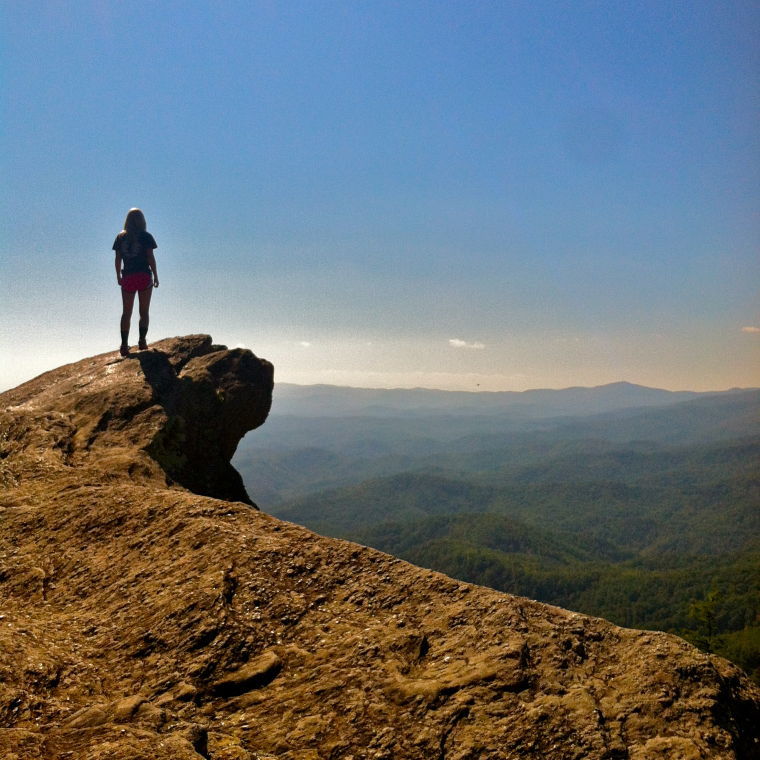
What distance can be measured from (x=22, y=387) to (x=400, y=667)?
18.8 m

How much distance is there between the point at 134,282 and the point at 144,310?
Result: 3.75 feet

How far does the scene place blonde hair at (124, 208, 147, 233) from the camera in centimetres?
1816

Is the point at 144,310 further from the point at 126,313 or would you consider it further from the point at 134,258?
the point at 134,258

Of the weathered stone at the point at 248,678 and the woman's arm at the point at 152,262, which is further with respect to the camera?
the woman's arm at the point at 152,262

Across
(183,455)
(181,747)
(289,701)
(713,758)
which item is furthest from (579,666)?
(183,455)

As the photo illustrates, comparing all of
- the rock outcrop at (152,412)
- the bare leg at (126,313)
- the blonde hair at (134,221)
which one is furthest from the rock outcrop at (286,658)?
the blonde hair at (134,221)

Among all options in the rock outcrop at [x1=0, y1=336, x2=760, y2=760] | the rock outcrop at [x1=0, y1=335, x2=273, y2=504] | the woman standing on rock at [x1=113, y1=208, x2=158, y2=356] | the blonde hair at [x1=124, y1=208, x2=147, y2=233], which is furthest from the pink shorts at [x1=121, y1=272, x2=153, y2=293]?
the rock outcrop at [x1=0, y1=336, x2=760, y2=760]

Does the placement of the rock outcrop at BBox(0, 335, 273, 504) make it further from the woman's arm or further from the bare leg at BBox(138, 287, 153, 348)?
the woman's arm

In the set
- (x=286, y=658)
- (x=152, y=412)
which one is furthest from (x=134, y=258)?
(x=286, y=658)

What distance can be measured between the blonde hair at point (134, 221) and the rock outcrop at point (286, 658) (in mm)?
11355

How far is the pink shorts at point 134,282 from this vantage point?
18359 millimetres

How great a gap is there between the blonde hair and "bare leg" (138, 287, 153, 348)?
223 cm

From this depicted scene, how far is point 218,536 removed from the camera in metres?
8.52

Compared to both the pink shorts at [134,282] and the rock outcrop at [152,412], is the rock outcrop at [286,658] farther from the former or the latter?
the pink shorts at [134,282]
